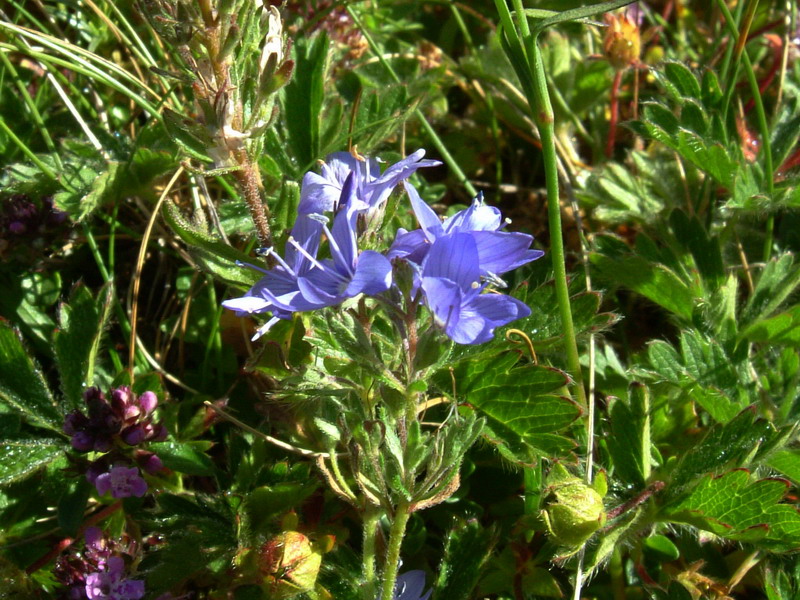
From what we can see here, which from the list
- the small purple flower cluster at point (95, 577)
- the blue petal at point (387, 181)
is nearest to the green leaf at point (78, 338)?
the small purple flower cluster at point (95, 577)

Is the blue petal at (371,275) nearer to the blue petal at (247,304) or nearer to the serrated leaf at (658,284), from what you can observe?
the blue petal at (247,304)

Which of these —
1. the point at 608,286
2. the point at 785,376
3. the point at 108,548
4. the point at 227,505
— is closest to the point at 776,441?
the point at 785,376

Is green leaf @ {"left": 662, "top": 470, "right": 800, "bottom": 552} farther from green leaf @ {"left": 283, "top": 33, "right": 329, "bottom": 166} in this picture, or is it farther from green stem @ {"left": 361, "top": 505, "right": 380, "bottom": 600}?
green leaf @ {"left": 283, "top": 33, "right": 329, "bottom": 166}

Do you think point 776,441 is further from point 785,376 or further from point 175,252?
point 175,252

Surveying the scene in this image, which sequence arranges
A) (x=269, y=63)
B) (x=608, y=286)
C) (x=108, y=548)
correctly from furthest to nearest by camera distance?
1. (x=608, y=286)
2. (x=108, y=548)
3. (x=269, y=63)

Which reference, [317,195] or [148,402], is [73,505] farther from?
[317,195]

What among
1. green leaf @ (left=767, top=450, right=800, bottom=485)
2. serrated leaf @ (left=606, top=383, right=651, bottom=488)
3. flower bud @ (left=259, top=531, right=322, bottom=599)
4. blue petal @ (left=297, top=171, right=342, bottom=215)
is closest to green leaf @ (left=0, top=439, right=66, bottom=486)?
flower bud @ (left=259, top=531, right=322, bottom=599)

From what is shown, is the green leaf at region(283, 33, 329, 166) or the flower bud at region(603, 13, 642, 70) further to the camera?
the flower bud at region(603, 13, 642, 70)
